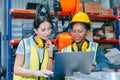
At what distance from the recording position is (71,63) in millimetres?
1807

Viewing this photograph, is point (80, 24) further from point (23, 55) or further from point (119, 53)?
point (119, 53)

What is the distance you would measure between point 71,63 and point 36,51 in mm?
545

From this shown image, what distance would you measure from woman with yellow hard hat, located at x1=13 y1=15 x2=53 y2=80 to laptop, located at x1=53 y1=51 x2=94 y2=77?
1.27ft

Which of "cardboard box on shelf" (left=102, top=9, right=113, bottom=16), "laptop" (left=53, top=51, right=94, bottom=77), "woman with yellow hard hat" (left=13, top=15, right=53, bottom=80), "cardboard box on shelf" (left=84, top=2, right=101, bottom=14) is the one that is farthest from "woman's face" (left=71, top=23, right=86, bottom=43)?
"cardboard box on shelf" (left=102, top=9, right=113, bottom=16)

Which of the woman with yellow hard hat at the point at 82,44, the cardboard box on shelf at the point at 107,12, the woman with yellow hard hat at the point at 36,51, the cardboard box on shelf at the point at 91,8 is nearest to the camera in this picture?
the woman with yellow hard hat at the point at 36,51

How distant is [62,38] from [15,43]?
3.30 ft

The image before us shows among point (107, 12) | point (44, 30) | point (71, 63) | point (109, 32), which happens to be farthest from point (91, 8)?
point (71, 63)

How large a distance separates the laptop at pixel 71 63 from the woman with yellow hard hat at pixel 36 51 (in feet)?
1.27

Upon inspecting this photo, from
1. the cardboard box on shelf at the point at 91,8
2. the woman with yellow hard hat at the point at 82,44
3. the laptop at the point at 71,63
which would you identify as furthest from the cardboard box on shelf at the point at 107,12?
the laptop at the point at 71,63

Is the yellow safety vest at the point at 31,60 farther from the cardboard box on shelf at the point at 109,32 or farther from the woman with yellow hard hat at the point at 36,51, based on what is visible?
the cardboard box on shelf at the point at 109,32

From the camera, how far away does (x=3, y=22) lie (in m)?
4.55

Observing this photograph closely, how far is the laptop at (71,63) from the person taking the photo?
1730 millimetres

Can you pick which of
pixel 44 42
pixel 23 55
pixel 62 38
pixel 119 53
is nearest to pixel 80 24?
pixel 62 38

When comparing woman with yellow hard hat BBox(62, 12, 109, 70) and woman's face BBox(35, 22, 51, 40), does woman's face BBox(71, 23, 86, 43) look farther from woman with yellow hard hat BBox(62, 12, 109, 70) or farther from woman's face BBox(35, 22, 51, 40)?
woman's face BBox(35, 22, 51, 40)
